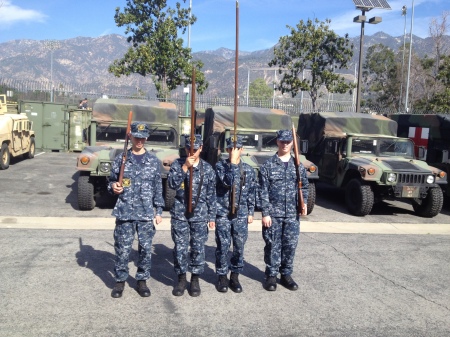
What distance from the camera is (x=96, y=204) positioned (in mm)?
9781

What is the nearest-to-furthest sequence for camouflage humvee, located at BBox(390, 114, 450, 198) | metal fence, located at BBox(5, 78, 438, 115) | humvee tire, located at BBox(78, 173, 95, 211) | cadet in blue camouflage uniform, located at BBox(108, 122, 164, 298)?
cadet in blue camouflage uniform, located at BBox(108, 122, 164, 298) < humvee tire, located at BBox(78, 173, 95, 211) < camouflage humvee, located at BBox(390, 114, 450, 198) < metal fence, located at BBox(5, 78, 438, 115)

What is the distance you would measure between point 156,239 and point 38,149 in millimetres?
14080

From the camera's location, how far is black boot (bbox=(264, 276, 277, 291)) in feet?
17.6

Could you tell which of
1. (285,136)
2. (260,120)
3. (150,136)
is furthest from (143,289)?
(260,120)

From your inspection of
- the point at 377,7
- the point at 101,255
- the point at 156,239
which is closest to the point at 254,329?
the point at 101,255

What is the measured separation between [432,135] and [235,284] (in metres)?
8.60

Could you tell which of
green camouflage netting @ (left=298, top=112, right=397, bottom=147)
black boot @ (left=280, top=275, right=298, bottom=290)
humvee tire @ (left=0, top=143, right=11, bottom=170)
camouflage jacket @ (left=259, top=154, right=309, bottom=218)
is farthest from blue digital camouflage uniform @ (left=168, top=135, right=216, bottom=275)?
humvee tire @ (left=0, top=143, right=11, bottom=170)

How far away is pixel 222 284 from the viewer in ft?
17.2

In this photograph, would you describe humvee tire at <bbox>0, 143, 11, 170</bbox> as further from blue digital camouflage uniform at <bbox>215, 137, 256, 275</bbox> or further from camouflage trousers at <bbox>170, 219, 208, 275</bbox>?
blue digital camouflage uniform at <bbox>215, 137, 256, 275</bbox>

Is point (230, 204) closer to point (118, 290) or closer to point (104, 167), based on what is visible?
point (118, 290)

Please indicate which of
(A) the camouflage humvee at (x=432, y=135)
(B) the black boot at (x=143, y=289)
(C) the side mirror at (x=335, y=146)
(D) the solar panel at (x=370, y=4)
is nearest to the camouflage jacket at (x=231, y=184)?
(B) the black boot at (x=143, y=289)

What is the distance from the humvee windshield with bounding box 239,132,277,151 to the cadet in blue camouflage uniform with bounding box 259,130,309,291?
15.6ft

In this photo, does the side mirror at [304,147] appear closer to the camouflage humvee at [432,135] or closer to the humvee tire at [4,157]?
the camouflage humvee at [432,135]

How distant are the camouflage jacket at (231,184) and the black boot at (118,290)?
1.18m
